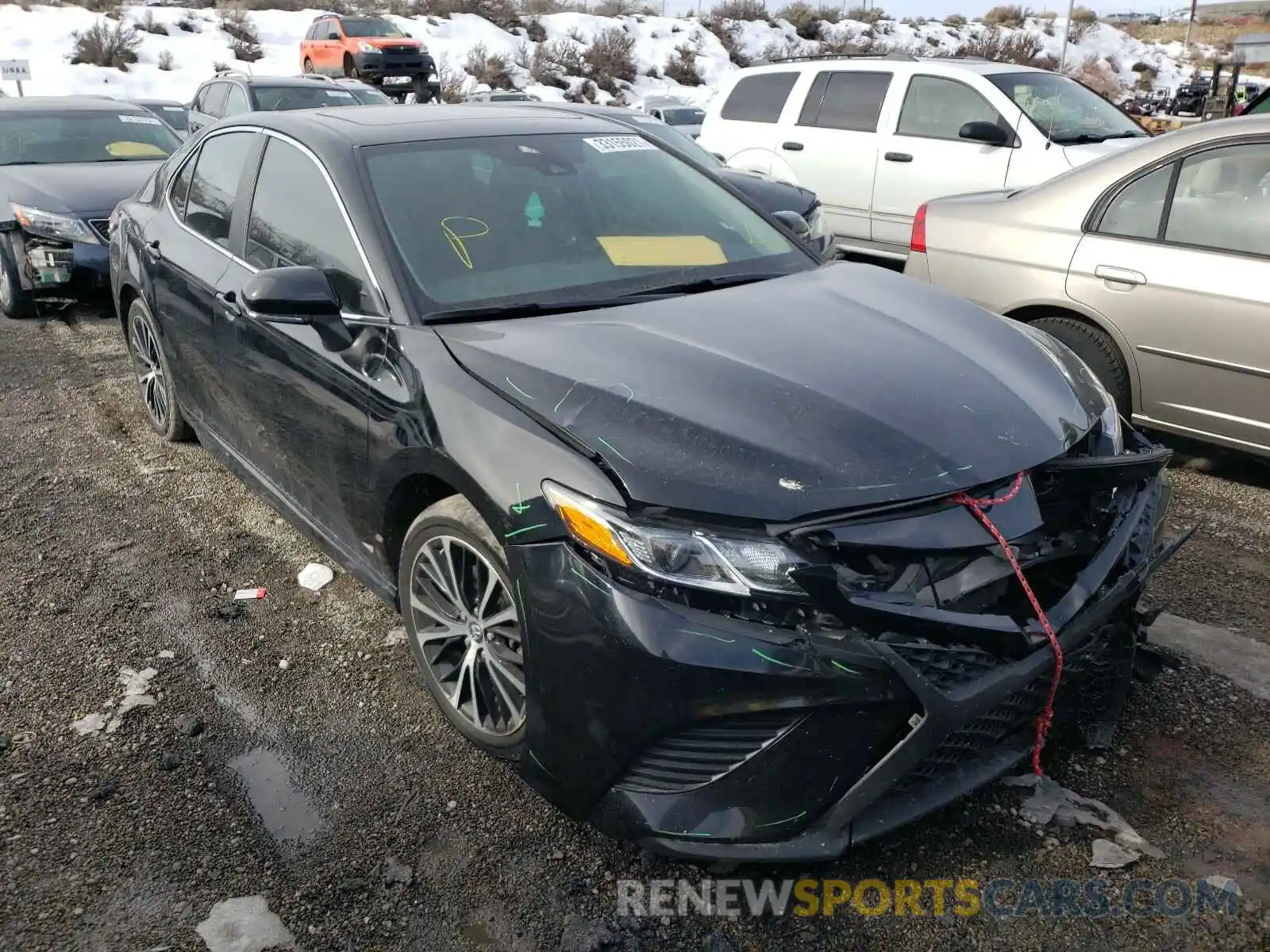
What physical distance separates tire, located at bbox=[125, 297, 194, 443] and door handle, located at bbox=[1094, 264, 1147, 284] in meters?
4.22

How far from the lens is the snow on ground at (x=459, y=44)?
26922mm

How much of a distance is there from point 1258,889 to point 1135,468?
993 millimetres

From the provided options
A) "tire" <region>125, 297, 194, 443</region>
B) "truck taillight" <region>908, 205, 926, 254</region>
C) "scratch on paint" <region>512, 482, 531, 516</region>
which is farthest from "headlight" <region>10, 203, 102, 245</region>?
"scratch on paint" <region>512, 482, 531, 516</region>

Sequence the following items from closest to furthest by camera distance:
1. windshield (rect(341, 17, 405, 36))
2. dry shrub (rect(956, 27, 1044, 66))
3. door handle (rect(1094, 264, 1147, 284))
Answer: door handle (rect(1094, 264, 1147, 284))
windshield (rect(341, 17, 405, 36))
dry shrub (rect(956, 27, 1044, 66))

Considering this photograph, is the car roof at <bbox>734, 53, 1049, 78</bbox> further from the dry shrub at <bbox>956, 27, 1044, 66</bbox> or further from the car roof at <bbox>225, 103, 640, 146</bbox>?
the dry shrub at <bbox>956, 27, 1044, 66</bbox>

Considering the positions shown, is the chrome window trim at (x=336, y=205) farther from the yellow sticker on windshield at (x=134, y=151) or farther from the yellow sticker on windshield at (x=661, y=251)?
the yellow sticker on windshield at (x=134, y=151)

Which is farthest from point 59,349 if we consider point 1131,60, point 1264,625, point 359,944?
point 1131,60

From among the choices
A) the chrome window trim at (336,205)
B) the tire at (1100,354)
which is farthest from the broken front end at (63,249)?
the tire at (1100,354)

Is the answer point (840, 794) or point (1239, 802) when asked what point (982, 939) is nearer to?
point (840, 794)

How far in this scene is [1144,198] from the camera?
4543mm

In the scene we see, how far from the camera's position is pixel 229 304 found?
3746mm

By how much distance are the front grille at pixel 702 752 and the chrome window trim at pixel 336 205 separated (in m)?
1.46

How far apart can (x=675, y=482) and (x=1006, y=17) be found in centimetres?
5560

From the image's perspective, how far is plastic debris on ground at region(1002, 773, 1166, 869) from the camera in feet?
7.99
